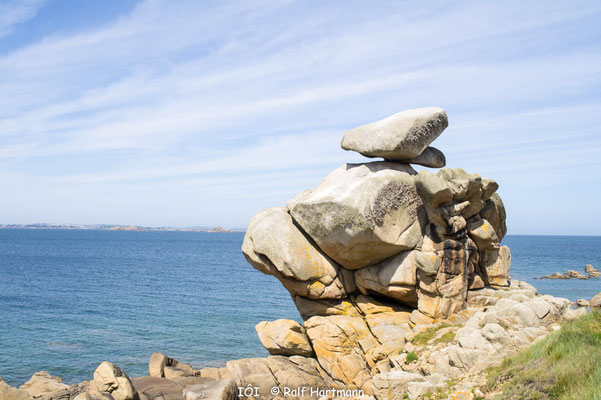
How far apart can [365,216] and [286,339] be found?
689 cm

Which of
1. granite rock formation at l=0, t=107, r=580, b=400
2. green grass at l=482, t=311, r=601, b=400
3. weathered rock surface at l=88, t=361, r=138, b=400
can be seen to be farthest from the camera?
granite rock formation at l=0, t=107, r=580, b=400

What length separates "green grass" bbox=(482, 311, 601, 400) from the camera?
38.5 feet

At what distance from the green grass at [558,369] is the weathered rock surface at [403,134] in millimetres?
10794

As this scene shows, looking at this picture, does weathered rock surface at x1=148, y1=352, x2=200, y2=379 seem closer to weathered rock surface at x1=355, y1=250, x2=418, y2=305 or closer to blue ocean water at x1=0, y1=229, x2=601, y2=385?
blue ocean water at x1=0, y1=229, x2=601, y2=385

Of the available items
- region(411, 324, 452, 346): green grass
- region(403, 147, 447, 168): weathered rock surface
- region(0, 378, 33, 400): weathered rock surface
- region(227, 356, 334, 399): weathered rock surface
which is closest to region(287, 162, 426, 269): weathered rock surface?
region(403, 147, 447, 168): weathered rock surface

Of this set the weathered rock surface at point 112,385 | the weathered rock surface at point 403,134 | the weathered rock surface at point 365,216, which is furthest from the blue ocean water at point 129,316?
the weathered rock surface at point 403,134

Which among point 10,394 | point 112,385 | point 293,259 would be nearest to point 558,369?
point 293,259

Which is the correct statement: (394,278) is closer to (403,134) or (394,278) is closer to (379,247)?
(379,247)

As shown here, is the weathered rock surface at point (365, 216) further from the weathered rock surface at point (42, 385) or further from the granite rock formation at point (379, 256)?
the weathered rock surface at point (42, 385)

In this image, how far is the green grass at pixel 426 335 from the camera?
66.5 ft

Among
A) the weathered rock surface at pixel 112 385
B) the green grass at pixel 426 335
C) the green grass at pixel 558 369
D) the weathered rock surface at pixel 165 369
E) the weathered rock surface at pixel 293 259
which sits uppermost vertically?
the weathered rock surface at pixel 293 259

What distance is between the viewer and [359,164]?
25.2 m

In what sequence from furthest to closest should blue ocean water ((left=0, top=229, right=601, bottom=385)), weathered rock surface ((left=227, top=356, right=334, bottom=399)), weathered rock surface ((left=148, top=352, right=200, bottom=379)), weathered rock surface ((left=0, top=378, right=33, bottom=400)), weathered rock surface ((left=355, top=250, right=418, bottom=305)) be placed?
blue ocean water ((left=0, top=229, right=601, bottom=385)), weathered rock surface ((left=355, top=250, right=418, bottom=305)), weathered rock surface ((left=148, top=352, right=200, bottom=379)), weathered rock surface ((left=227, top=356, right=334, bottom=399)), weathered rock surface ((left=0, top=378, right=33, bottom=400))

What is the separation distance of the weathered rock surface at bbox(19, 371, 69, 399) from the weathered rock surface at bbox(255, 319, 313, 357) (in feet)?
35.4
